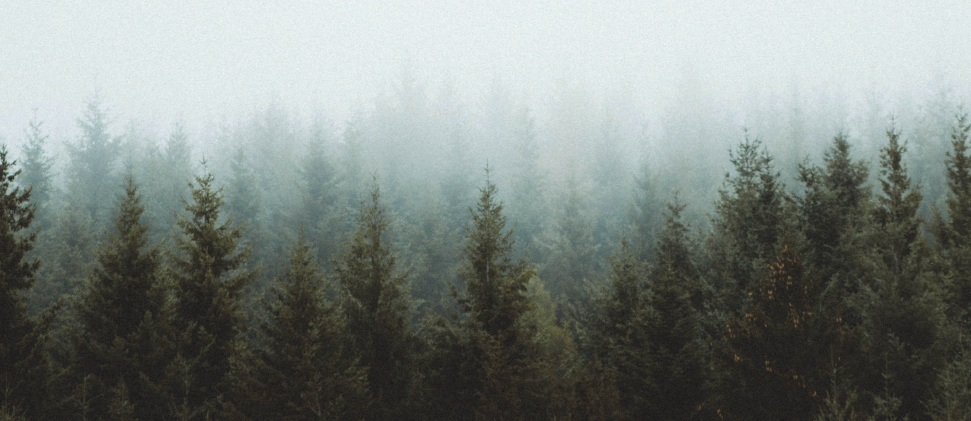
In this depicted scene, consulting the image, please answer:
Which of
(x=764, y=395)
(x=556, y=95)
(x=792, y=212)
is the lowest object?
(x=764, y=395)

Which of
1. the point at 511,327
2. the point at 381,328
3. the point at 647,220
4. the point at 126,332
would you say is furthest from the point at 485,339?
the point at 647,220

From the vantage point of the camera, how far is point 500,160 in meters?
62.2

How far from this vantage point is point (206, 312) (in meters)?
15.1

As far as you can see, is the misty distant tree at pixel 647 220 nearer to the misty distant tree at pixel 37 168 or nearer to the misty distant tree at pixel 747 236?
the misty distant tree at pixel 747 236

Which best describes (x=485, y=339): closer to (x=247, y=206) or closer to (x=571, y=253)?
(x=571, y=253)

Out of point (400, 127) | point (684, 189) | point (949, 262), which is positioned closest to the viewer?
point (949, 262)

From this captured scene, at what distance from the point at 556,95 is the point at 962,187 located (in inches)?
1659

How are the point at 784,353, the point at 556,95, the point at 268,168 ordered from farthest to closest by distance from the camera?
the point at 556,95, the point at 268,168, the point at 784,353

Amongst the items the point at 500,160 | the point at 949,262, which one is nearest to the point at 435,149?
the point at 500,160

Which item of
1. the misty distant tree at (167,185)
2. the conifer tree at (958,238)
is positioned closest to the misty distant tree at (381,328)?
the conifer tree at (958,238)

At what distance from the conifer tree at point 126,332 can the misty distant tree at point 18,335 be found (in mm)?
1203

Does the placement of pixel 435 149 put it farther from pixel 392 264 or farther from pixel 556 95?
pixel 392 264

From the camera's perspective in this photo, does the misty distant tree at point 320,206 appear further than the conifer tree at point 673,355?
Yes

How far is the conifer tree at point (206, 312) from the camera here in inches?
573
